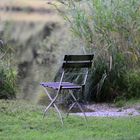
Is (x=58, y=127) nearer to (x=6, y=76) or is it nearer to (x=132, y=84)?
(x=6, y=76)

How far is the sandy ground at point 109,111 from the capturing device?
9.80 meters

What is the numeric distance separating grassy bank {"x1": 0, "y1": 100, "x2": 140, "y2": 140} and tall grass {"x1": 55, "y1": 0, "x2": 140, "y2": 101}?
3006 millimetres

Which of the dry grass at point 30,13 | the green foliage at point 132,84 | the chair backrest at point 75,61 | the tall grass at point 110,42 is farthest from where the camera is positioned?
the dry grass at point 30,13

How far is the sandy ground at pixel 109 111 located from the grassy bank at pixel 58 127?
867 millimetres

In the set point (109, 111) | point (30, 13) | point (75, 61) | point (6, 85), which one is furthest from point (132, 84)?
point (30, 13)

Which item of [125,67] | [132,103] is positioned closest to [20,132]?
[132,103]

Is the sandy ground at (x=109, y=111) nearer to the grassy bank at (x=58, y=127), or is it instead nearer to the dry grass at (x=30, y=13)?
the grassy bank at (x=58, y=127)

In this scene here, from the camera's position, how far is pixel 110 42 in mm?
12430

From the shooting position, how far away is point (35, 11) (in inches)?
1181

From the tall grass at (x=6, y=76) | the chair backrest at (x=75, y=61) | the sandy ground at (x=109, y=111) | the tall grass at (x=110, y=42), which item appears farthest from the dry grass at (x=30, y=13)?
the chair backrest at (x=75, y=61)

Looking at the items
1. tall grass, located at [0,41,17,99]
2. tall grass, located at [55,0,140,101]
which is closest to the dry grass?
tall grass, located at [55,0,140,101]

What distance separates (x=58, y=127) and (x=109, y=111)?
3.12m

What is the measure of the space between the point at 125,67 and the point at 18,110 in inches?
149

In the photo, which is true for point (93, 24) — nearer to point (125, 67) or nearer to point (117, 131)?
point (125, 67)
